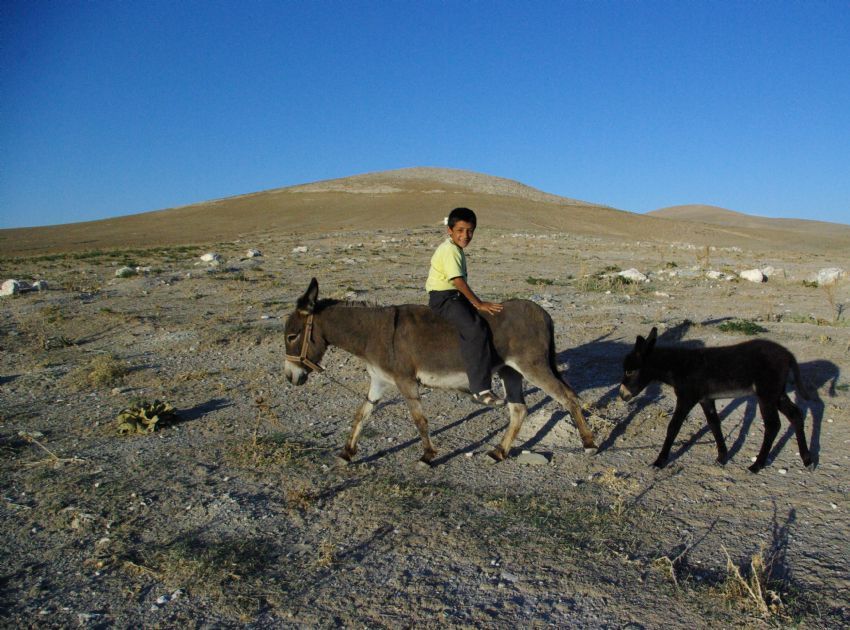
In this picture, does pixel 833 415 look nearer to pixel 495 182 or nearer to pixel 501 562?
pixel 501 562

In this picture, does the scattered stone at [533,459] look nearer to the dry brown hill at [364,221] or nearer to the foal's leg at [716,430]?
the foal's leg at [716,430]

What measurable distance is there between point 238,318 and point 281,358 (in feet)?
13.5

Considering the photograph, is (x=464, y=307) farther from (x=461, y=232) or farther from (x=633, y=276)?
(x=633, y=276)

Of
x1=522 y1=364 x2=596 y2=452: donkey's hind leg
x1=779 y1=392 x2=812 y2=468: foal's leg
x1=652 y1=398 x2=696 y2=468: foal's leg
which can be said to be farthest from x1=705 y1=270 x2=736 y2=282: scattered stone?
x1=522 y1=364 x2=596 y2=452: donkey's hind leg

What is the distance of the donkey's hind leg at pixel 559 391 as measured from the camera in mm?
7012

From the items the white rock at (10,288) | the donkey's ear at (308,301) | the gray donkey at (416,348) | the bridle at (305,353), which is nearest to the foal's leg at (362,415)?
the gray donkey at (416,348)

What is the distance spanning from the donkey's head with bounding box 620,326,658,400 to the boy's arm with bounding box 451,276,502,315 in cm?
180

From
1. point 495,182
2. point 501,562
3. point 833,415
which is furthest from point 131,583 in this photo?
point 495,182

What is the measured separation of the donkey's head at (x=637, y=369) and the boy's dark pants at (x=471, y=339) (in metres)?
1.80

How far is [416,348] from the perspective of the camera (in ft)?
22.8

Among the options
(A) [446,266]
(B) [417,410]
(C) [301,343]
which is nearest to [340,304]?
(C) [301,343]

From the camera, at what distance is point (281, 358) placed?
37.0 ft

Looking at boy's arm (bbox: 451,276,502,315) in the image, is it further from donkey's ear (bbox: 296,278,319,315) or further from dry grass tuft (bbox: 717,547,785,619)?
dry grass tuft (bbox: 717,547,785,619)

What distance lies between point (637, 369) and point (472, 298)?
2.29m
